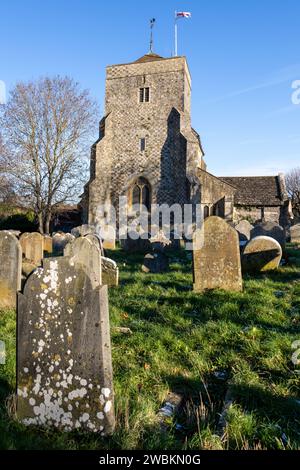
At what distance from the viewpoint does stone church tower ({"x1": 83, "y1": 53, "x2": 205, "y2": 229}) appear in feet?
73.1

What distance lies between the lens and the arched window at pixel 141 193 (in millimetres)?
22752

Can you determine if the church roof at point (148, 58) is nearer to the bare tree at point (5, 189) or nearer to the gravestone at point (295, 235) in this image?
the bare tree at point (5, 189)

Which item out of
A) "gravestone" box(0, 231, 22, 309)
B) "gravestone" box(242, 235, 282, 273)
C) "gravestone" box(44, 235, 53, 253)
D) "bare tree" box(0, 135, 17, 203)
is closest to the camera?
"gravestone" box(0, 231, 22, 309)

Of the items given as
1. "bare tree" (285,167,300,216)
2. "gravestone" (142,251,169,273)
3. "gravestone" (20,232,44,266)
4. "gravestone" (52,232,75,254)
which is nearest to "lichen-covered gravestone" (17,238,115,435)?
"gravestone" (142,251,169,273)

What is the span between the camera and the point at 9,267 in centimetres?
568

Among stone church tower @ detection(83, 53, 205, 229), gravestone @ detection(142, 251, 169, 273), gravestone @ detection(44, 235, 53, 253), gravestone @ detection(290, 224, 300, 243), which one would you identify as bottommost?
gravestone @ detection(142, 251, 169, 273)

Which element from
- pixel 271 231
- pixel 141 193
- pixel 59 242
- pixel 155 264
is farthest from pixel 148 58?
pixel 155 264

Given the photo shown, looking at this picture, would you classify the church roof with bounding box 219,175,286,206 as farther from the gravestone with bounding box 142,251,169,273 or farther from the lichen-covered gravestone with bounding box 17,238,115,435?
the lichen-covered gravestone with bounding box 17,238,115,435

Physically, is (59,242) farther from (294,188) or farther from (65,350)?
(294,188)

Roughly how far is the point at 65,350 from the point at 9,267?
378cm

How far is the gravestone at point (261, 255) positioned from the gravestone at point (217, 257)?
1718mm

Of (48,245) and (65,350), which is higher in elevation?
(48,245)

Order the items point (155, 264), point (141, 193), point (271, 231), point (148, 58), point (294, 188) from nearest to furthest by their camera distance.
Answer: point (155, 264)
point (271, 231)
point (141, 193)
point (148, 58)
point (294, 188)

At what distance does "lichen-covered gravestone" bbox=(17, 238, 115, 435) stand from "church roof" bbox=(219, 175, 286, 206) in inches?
970
